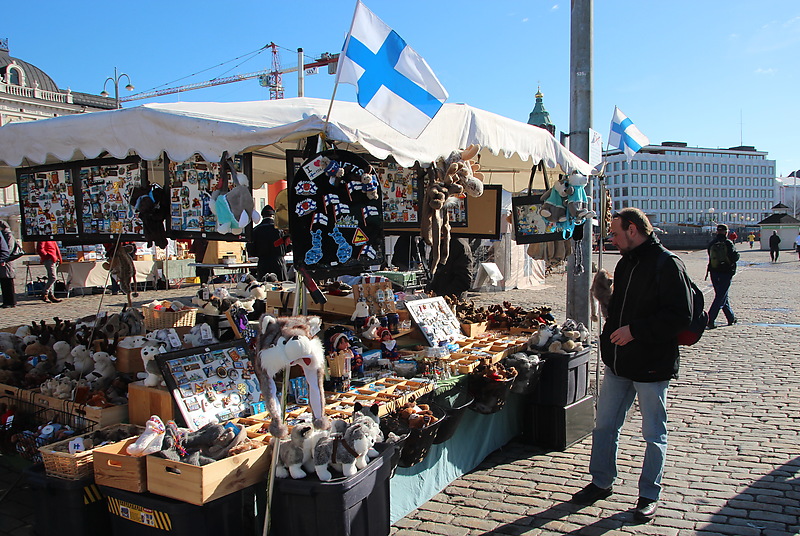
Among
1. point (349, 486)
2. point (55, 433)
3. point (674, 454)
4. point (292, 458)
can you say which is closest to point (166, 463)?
point (292, 458)

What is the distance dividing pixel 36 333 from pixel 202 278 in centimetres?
902

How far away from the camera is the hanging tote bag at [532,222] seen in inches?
264

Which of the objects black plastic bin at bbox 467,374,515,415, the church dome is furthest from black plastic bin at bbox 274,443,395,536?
the church dome

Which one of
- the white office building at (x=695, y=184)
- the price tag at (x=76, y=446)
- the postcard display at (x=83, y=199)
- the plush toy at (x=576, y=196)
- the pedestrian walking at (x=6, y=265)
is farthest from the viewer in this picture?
the white office building at (x=695, y=184)

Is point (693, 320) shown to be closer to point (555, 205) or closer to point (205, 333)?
point (555, 205)

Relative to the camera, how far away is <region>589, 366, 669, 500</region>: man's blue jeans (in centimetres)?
386

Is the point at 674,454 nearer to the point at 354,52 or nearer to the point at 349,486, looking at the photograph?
the point at 349,486

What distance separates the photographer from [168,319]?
541 cm

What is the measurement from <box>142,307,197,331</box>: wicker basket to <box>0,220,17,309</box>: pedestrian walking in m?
8.68

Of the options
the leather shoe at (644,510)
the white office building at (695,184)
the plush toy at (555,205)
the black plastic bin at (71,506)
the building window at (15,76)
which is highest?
the building window at (15,76)

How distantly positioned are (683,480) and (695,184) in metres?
123

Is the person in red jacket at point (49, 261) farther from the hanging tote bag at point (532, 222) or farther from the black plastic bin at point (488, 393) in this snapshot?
the black plastic bin at point (488, 393)

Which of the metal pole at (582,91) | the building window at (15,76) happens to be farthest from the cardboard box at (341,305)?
the building window at (15,76)

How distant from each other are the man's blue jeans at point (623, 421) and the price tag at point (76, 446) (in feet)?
10.8
